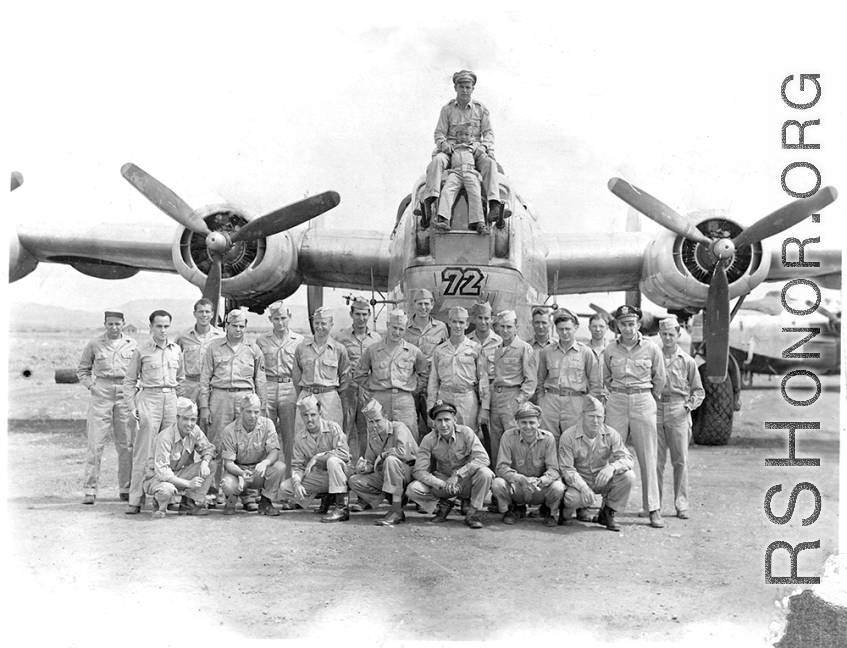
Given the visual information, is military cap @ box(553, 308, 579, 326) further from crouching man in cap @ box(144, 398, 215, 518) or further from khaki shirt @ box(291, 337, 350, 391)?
crouching man in cap @ box(144, 398, 215, 518)

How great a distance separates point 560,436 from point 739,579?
222cm

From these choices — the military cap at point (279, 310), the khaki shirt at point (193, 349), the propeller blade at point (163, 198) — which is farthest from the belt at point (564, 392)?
the propeller blade at point (163, 198)

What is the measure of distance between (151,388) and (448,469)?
9.98 ft

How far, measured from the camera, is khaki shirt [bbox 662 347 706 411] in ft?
26.0

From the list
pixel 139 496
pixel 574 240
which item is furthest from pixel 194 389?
pixel 574 240

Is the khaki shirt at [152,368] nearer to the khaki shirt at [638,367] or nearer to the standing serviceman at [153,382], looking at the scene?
the standing serviceman at [153,382]

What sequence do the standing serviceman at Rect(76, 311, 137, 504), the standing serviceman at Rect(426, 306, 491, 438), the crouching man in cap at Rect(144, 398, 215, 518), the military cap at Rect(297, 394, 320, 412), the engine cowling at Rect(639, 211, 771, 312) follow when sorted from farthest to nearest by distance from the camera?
the engine cowling at Rect(639, 211, 771, 312) → the standing serviceman at Rect(76, 311, 137, 504) → the standing serviceman at Rect(426, 306, 491, 438) → the military cap at Rect(297, 394, 320, 412) → the crouching man in cap at Rect(144, 398, 215, 518)

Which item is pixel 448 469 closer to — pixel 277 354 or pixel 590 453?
pixel 590 453

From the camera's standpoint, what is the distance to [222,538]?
645 centimetres

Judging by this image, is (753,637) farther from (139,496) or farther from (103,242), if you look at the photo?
(103,242)

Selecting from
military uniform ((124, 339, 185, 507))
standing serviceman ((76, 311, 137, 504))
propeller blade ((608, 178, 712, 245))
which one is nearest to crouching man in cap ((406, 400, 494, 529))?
military uniform ((124, 339, 185, 507))

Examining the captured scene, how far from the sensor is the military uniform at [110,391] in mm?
8273

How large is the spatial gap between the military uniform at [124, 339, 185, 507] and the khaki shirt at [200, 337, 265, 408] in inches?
11.5

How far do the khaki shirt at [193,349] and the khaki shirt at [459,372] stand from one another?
2404 mm
